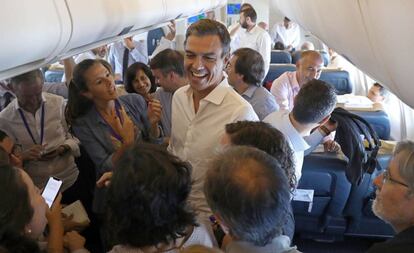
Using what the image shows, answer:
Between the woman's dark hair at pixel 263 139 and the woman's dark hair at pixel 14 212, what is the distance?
664 millimetres

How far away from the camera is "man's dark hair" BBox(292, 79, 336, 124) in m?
2.00

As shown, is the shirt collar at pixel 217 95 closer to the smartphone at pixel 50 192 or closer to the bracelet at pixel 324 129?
the smartphone at pixel 50 192

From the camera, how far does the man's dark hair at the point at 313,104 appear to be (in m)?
2.00

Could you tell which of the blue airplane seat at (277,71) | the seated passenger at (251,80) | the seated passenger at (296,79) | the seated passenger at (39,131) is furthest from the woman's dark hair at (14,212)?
the blue airplane seat at (277,71)

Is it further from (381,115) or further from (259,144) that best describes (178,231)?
(381,115)

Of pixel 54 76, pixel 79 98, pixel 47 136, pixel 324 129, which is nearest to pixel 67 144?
pixel 47 136

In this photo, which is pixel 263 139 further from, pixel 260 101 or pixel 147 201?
pixel 260 101

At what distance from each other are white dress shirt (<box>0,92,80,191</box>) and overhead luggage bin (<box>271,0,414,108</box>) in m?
1.69

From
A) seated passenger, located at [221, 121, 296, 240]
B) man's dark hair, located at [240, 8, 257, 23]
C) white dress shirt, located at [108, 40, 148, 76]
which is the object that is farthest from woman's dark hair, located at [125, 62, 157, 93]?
man's dark hair, located at [240, 8, 257, 23]

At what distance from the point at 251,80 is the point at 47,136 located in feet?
4.15

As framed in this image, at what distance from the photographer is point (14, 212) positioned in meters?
1.17

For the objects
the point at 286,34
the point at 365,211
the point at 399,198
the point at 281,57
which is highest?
the point at 399,198

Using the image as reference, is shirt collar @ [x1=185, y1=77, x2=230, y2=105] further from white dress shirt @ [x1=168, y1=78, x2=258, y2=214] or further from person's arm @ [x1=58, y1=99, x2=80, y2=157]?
person's arm @ [x1=58, y1=99, x2=80, y2=157]

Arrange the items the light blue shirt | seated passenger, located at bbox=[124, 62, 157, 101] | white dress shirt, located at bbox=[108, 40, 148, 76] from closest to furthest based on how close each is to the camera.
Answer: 1. the light blue shirt
2. seated passenger, located at bbox=[124, 62, 157, 101]
3. white dress shirt, located at bbox=[108, 40, 148, 76]
